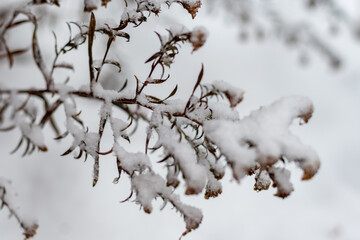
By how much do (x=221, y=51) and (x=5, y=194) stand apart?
4.37 meters

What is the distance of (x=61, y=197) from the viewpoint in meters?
2.98

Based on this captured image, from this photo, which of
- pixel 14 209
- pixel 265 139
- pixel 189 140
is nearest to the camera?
pixel 265 139

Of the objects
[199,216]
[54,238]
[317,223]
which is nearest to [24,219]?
[199,216]

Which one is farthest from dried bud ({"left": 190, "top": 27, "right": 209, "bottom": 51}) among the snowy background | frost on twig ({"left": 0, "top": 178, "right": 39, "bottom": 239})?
the snowy background

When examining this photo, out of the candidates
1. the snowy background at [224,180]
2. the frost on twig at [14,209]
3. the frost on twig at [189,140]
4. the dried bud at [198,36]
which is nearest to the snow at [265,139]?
the frost on twig at [189,140]

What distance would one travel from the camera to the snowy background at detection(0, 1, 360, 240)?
2.86m

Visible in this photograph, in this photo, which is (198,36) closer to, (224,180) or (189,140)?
(189,140)

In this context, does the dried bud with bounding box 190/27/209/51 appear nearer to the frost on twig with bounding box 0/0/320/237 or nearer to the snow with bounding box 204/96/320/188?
the frost on twig with bounding box 0/0/320/237

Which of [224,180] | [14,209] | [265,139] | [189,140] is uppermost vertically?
[265,139]

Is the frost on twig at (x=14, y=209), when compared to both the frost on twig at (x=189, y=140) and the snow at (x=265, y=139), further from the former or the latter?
the snow at (x=265, y=139)

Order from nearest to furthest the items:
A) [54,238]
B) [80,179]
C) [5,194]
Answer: [5,194] → [54,238] → [80,179]

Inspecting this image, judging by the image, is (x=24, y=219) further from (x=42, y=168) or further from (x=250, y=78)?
(x=250, y=78)

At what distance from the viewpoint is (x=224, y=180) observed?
3.71 m

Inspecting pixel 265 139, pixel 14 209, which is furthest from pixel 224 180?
pixel 265 139
